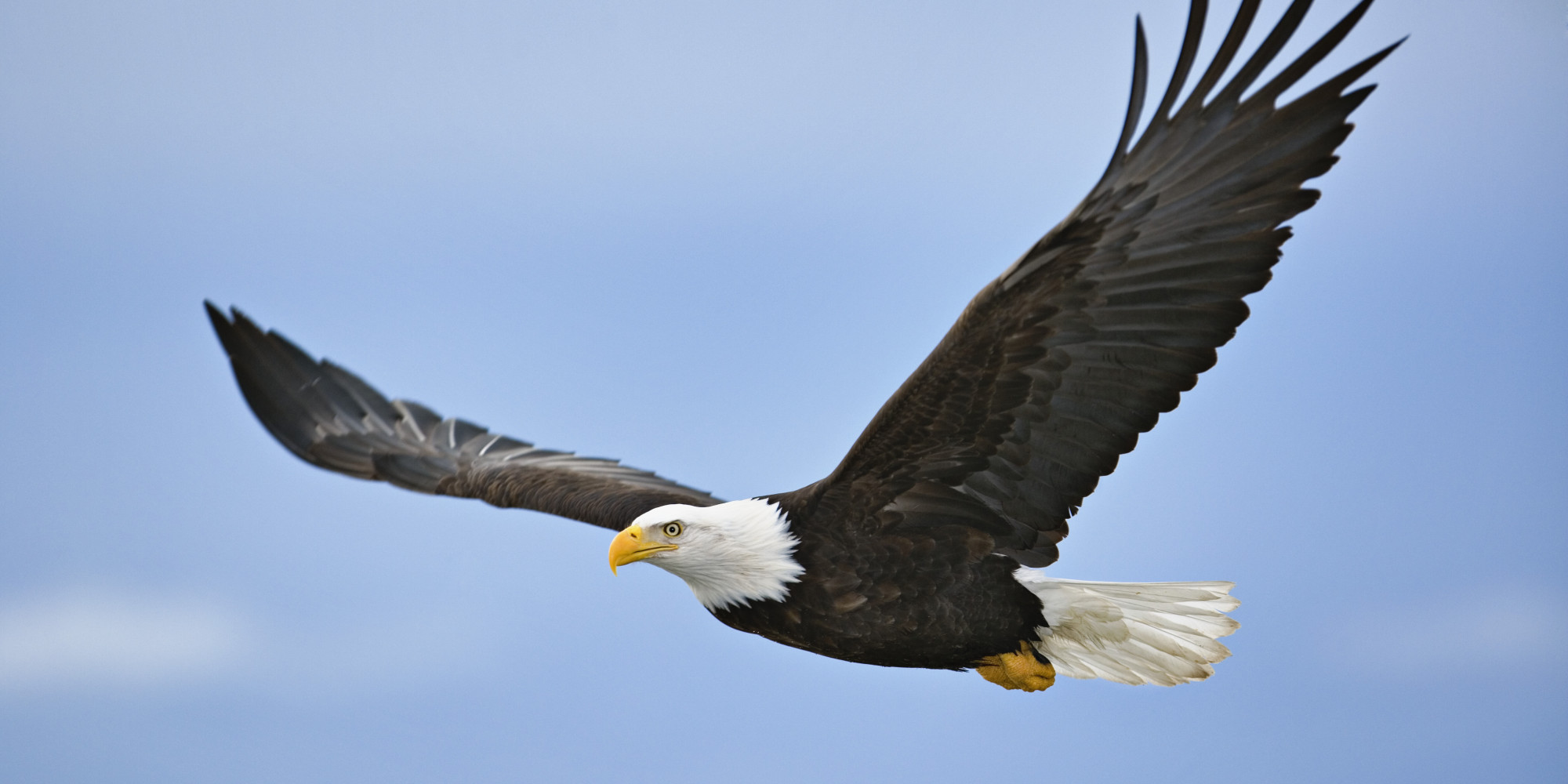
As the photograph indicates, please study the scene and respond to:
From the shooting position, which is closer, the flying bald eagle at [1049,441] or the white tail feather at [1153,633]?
the flying bald eagle at [1049,441]

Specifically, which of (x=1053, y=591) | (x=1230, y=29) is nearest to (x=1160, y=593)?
(x=1053, y=591)

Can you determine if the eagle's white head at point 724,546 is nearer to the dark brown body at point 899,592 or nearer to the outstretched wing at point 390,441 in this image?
the dark brown body at point 899,592

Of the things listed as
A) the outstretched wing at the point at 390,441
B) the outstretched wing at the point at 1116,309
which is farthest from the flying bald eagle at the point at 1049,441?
the outstretched wing at the point at 390,441

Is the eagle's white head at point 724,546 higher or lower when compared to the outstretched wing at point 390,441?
lower

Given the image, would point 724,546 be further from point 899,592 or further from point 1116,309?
point 1116,309

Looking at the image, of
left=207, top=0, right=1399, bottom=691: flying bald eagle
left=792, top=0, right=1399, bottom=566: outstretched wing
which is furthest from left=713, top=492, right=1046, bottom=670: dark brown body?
left=792, top=0, right=1399, bottom=566: outstretched wing

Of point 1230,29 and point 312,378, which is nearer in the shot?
point 1230,29

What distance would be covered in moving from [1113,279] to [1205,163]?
505 mm

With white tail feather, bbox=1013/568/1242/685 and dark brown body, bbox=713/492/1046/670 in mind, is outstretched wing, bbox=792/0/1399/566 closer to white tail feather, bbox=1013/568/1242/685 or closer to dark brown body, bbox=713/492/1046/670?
dark brown body, bbox=713/492/1046/670

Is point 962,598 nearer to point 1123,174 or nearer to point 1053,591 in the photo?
point 1053,591

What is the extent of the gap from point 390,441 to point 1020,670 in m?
4.30

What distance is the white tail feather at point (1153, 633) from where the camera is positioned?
6.39 m

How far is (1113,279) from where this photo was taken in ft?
17.9

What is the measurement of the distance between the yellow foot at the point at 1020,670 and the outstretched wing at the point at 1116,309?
2.34 feet
